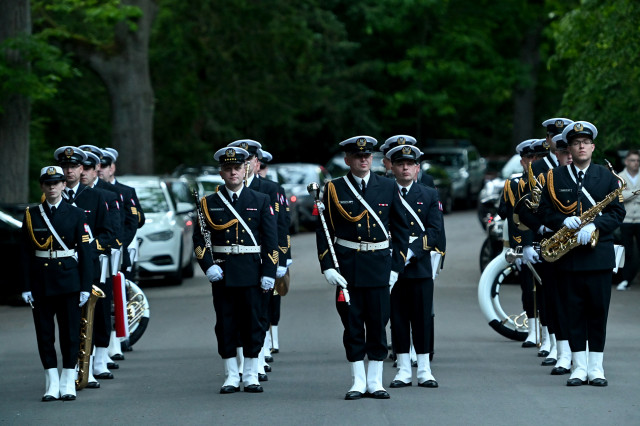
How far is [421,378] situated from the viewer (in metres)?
11.1

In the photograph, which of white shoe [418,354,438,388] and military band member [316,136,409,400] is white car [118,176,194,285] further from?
military band member [316,136,409,400]

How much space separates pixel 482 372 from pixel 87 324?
11.3 ft

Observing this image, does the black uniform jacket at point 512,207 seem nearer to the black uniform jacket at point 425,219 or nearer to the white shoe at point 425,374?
the black uniform jacket at point 425,219

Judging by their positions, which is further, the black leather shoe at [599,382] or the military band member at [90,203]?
the military band member at [90,203]

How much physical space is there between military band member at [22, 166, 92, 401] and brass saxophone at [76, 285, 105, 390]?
369mm

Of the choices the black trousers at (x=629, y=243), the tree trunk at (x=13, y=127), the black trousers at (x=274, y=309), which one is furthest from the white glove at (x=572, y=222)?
the tree trunk at (x=13, y=127)

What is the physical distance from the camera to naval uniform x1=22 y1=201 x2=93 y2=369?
1076 cm

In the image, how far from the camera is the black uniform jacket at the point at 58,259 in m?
10.8

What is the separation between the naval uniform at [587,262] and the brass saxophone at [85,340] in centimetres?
391

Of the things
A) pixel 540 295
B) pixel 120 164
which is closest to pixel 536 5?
pixel 120 164

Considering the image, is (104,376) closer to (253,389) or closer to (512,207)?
(253,389)

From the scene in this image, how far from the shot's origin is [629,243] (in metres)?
19.5

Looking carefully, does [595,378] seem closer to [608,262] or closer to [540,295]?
[608,262]

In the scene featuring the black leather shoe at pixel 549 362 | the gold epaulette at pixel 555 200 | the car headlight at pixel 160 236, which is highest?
the gold epaulette at pixel 555 200
